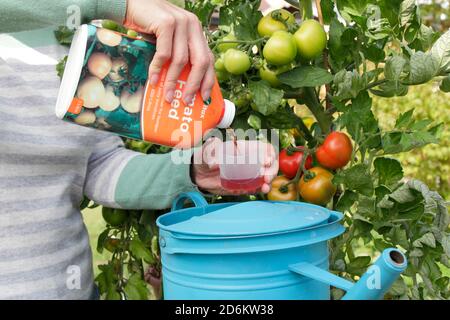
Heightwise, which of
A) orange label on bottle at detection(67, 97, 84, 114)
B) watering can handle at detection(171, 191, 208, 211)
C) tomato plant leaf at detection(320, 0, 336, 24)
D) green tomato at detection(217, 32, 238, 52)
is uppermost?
tomato plant leaf at detection(320, 0, 336, 24)

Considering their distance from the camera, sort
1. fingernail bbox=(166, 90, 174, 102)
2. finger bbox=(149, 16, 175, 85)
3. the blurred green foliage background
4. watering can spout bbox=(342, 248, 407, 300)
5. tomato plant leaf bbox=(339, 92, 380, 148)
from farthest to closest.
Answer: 1. the blurred green foliage background
2. tomato plant leaf bbox=(339, 92, 380, 148)
3. fingernail bbox=(166, 90, 174, 102)
4. finger bbox=(149, 16, 175, 85)
5. watering can spout bbox=(342, 248, 407, 300)

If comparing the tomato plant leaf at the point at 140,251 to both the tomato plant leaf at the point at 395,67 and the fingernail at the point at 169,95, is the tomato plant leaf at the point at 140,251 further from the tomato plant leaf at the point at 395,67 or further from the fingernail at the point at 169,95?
the tomato plant leaf at the point at 395,67

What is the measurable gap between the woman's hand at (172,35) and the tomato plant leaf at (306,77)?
0.22 metres

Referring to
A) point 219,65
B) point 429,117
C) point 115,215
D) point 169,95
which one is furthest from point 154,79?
point 429,117

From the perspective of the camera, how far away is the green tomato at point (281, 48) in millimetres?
1077

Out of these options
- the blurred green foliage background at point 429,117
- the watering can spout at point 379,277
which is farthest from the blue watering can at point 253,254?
the blurred green foliage background at point 429,117

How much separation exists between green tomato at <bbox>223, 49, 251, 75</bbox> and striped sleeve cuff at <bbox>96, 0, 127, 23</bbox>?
0.95 ft

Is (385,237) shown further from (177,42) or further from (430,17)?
(430,17)

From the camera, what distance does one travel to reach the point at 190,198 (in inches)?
48.1

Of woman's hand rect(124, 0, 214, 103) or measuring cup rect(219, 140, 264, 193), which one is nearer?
woman's hand rect(124, 0, 214, 103)

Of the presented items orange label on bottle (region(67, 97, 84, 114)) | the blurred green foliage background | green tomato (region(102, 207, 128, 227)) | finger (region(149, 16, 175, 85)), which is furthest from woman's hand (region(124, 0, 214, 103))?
the blurred green foliage background

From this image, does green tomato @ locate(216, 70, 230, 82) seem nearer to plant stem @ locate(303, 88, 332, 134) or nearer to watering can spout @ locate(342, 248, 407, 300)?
plant stem @ locate(303, 88, 332, 134)

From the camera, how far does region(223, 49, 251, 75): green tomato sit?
1.13 metres
